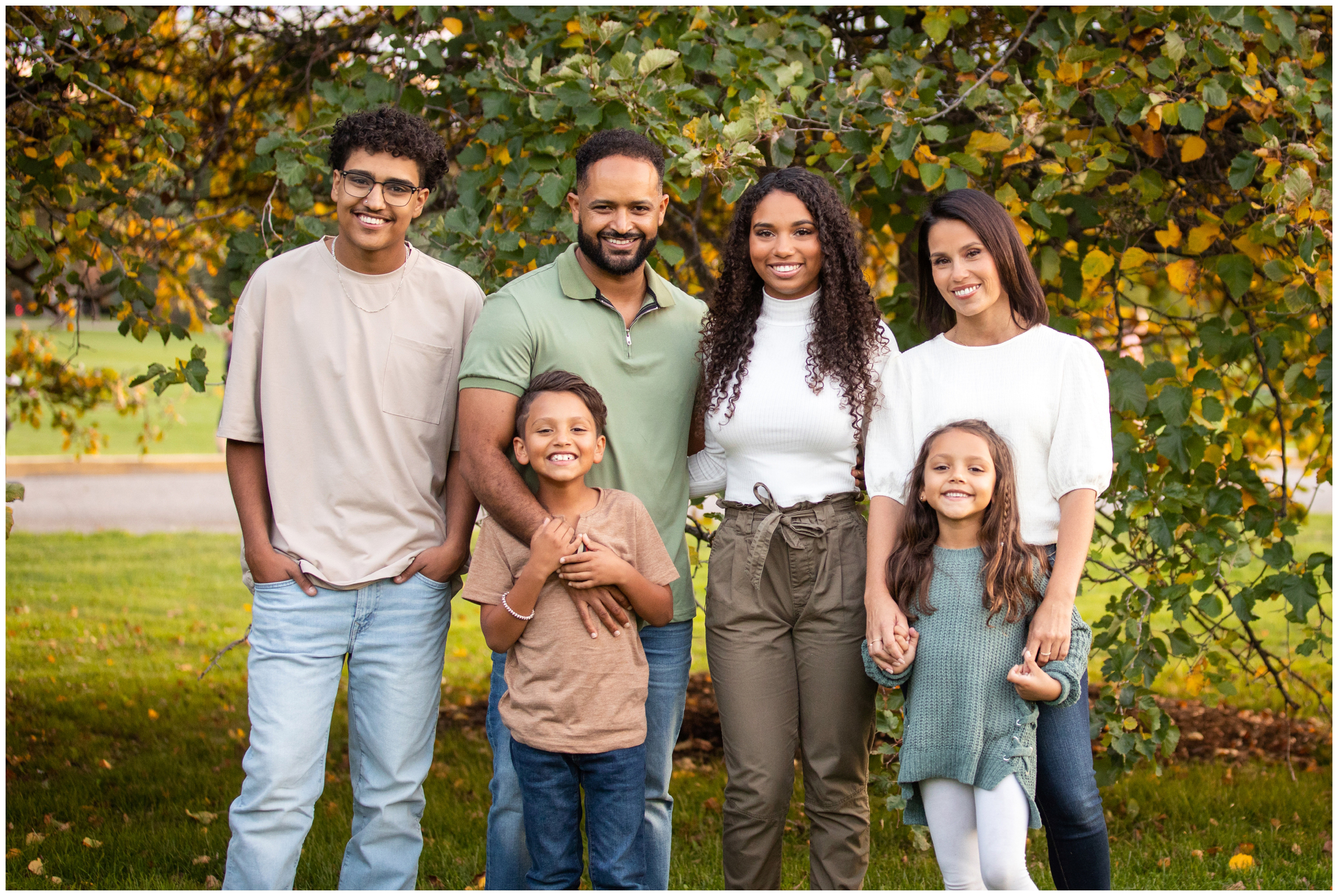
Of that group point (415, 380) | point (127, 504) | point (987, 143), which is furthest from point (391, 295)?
point (127, 504)

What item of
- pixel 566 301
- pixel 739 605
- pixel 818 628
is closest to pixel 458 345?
pixel 566 301

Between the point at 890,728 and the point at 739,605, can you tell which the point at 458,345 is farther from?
the point at 890,728

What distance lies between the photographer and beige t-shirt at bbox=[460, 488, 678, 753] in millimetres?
2332

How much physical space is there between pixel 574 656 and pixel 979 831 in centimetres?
91

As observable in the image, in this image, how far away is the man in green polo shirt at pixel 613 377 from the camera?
8.14 feet

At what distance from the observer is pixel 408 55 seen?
11.5 feet

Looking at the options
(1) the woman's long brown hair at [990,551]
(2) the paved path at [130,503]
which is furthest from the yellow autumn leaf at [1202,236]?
(2) the paved path at [130,503]

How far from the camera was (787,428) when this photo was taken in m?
2.47

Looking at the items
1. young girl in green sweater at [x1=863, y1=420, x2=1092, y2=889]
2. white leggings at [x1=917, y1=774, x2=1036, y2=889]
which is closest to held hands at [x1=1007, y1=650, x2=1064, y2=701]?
young girl in green sweater at [x1=863, y1=420, x2=1092, y2=889]

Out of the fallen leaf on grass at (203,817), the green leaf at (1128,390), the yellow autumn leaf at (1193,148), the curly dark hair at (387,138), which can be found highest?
the yellow autumn leaf at (1193,148)

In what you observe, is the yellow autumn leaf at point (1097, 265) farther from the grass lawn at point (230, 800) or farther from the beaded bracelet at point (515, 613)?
the beaded bracelet at point (515, 613)

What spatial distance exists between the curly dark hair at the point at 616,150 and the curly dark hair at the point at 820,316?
236 millimetres

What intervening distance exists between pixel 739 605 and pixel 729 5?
1.76m

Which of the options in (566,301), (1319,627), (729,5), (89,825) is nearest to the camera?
(566,301)
